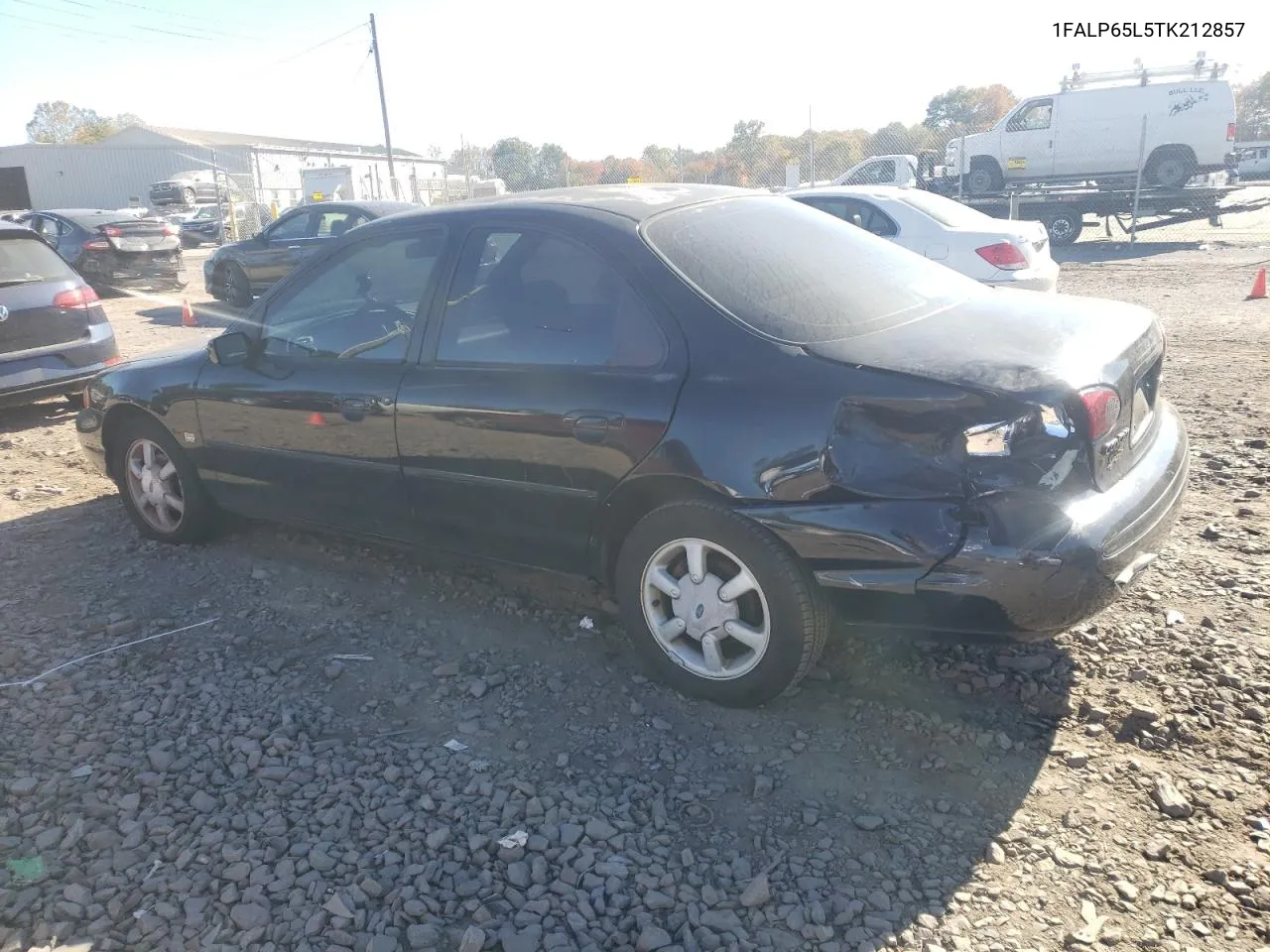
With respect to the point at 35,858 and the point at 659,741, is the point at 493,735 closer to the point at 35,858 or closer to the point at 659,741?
the point at 659,741

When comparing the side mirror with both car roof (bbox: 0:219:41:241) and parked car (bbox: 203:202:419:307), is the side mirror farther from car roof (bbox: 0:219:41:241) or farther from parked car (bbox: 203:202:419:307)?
parked car (bbox: 203:202:419:307)

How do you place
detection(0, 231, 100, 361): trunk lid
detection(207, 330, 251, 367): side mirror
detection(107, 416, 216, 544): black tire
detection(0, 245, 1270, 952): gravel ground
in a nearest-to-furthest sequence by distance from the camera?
1. detection(0, 245, 1270, 952): gravel ground
2. detection(207, 330, 251, 367): side mirror
3. detection(107, 416, 216, 544): black tire
4. detection(0, 231, 100, 361): trunk lid

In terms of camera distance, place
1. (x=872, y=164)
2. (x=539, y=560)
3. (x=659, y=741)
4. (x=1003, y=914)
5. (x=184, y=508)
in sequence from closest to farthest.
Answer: (x=1003, y=914)
(x=659, y=741)
(x=539, y=560)
(x=184, y=508)
(x=872, y=164)

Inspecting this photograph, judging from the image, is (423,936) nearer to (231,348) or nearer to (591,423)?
(591,423)

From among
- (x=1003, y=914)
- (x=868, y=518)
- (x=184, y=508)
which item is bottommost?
(x=1003, y=914)

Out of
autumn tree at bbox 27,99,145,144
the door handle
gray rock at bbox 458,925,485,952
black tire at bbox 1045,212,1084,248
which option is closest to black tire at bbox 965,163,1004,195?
black tire at bbox 1045,212,1084,248

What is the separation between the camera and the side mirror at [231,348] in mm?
4410

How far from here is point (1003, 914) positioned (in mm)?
2389

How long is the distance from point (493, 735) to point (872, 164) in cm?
2129

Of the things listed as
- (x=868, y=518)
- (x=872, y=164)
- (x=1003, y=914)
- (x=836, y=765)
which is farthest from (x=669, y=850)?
(x=872, y=164)

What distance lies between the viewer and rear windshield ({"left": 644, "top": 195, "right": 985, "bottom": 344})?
3.22 m

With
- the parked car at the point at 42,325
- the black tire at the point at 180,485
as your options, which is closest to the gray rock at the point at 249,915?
the black tire at the point at 180,485

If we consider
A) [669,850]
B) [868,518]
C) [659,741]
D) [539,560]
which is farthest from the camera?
[539,560]

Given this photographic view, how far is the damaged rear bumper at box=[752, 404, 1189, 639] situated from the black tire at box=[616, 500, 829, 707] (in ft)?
0.23
